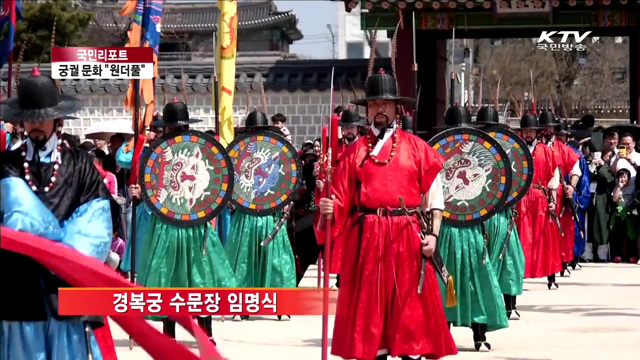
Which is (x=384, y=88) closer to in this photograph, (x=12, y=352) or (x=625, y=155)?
(x=12, y=352)

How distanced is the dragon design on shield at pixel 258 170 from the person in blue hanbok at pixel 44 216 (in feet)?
18.6

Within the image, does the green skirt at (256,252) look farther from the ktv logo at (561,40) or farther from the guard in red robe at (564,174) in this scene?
Answer: the ktv logo at (561,40)

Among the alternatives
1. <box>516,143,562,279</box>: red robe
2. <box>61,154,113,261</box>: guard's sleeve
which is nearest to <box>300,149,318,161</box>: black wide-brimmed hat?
<box>516,143,562,279</box>: red robe

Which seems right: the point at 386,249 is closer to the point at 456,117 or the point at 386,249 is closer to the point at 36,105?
the point at 36,105

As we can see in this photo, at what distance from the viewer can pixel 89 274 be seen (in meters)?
6.19

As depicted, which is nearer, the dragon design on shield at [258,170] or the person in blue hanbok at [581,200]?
the dragon design on shield at [258,170]

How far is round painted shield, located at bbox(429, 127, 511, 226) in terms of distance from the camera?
1048 cm

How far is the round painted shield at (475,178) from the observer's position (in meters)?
10.5

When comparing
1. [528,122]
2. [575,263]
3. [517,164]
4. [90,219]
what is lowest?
[575,263]

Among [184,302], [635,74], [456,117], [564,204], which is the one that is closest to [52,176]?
[184,302]

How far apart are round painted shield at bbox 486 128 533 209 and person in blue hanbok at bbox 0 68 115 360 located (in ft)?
17.6

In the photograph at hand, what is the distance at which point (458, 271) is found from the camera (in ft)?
34.5

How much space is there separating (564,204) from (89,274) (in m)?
10.6

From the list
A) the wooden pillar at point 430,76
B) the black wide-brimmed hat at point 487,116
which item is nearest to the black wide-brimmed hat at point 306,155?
the black wide-brimmed hat at point 487,116
